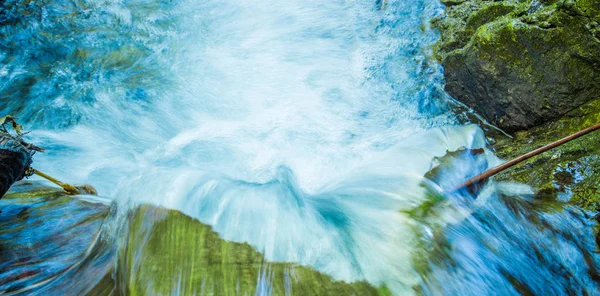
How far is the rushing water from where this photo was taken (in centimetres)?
299

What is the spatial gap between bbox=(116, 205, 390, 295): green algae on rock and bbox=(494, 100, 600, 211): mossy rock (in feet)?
6.99

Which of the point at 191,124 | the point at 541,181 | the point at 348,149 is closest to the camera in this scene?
the point at 541,181

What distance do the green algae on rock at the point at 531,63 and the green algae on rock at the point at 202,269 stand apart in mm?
2946

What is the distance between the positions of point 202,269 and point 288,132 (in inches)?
102

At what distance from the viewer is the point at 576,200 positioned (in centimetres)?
315

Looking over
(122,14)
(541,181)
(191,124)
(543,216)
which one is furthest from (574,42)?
(122,14)

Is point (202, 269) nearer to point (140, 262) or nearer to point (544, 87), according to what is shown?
point (140, 262)

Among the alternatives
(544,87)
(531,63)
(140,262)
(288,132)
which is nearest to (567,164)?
(544,87)

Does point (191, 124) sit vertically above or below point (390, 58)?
below

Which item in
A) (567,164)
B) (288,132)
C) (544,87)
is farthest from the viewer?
(288,132)

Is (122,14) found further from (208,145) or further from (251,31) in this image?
(208,145)

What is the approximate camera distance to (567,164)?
332 centimetres

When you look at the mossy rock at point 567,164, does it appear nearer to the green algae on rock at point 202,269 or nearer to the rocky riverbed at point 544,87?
the rocky riverbed at point 544,87

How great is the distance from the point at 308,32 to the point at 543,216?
5.07 meters
